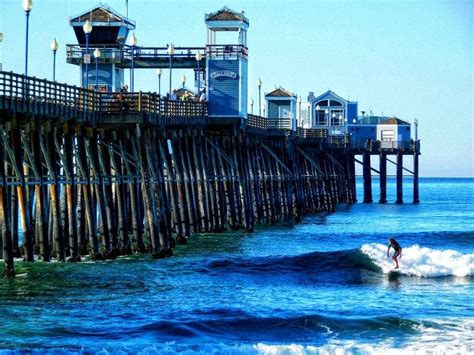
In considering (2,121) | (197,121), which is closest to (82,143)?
(2,121)

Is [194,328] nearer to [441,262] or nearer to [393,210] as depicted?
[441,262]

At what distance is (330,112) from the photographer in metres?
97.4

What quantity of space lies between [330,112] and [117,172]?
59684 millimetres

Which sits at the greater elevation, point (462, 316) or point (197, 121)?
point (197, 121)

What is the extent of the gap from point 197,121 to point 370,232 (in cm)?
1583

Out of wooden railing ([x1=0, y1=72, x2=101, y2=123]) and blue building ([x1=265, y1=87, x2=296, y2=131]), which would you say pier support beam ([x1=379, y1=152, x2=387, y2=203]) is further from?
wooden railing ([x1=0, y1=72, x2=101, y2=123])

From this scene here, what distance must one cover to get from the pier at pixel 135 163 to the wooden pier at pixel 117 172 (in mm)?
50

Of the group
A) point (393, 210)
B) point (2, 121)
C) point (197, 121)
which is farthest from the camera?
point (393, 210)

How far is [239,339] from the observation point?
80.1 feet

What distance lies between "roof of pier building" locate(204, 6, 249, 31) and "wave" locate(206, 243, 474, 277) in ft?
47.7

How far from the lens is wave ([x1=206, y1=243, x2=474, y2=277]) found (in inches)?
1422

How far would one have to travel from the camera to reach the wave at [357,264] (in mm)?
36125

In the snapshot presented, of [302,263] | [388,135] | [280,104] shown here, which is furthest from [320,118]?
[302,263]

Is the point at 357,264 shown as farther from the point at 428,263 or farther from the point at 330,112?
the point at 330,112
